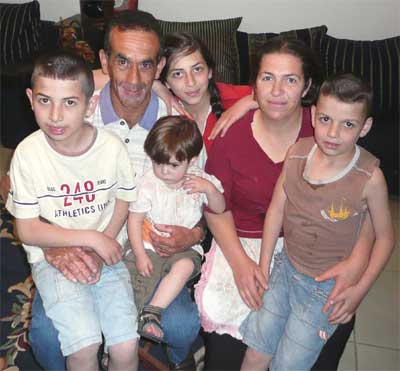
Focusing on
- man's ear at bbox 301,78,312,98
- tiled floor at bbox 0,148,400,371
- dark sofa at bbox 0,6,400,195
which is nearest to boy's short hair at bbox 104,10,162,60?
man's ear at bbox 301,78,312,98

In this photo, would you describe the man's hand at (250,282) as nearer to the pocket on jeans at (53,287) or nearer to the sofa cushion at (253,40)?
the pocket on jeans at (53,287)

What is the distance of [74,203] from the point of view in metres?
1.81

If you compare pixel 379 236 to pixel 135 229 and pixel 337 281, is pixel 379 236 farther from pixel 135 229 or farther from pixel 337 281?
pixel 135 229

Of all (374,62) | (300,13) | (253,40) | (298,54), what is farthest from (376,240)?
(300,13)

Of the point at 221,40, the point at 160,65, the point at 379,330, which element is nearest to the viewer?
the point at 160,65

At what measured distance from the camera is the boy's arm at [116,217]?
6.18 feet

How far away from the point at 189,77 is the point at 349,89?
67 centimetres

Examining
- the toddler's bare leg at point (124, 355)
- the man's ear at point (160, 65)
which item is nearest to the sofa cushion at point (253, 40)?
the man's ear at point (160, 65)

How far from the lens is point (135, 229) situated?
1.92 metres

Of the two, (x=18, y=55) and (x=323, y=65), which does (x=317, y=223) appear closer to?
(x=323, y=65)

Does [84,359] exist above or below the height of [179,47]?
below

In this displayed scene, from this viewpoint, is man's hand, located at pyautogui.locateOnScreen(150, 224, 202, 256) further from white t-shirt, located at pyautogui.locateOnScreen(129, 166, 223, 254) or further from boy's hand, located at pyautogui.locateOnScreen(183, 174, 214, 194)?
boy's hand, located at pyautogui.locateOnScreen(183, 174, 214, 194)

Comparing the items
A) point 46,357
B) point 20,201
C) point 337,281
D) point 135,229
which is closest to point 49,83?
point 20,201

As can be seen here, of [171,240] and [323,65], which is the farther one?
[323,65]
